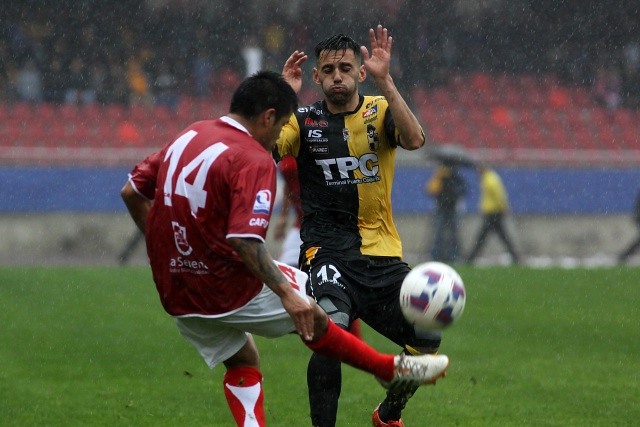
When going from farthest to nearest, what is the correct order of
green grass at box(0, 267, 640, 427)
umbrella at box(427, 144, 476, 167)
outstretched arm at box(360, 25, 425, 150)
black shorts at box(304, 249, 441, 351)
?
umbrella at box(427, 144, 476, 167) → green grass at box(0, 267, 640, 427) → black shorts at box(304, 249, 441, 351) → outstretched arm at box(360, 25, 425, 150)

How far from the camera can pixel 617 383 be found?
7.39 meters

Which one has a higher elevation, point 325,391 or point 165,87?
point 325,391

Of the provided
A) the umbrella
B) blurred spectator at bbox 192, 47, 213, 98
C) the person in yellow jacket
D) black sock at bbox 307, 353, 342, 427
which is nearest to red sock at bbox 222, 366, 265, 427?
black sock at bbox 307, 353, 342, 427

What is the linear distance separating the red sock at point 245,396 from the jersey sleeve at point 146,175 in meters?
0.93

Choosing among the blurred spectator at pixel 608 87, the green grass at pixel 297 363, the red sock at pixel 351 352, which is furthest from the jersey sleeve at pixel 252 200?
the blurred spectator at pixel 608 87

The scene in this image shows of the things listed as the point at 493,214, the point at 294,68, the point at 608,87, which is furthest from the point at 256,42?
the point at 294,68

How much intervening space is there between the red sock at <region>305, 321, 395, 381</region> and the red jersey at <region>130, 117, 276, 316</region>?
0.37 m

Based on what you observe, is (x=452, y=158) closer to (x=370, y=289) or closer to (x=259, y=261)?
(x=370, y=289)

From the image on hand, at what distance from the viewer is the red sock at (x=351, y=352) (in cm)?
470

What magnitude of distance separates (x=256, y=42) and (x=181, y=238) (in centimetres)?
1985

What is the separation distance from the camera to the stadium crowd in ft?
74.6

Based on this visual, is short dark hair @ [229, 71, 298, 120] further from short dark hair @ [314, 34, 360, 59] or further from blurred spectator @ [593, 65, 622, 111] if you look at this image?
blurred spectator @ [593, 65, 622, 111]

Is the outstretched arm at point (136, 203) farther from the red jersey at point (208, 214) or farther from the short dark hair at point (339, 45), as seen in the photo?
the short dark hair at point (339, 45)

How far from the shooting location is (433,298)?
201 inches
